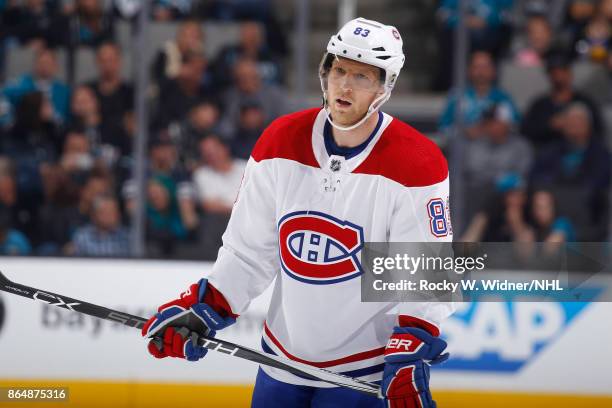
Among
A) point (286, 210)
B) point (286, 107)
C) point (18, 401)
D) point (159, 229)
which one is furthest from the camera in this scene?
point (286, 107)

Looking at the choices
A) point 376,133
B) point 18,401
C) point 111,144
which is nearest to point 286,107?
point 111,144

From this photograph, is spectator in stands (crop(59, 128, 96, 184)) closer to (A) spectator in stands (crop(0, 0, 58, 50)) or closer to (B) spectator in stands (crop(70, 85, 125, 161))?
(B) spectator in stands (crop(70, 85, 125, 161))

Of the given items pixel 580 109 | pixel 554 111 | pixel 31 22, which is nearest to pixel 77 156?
Result: pixel 31 22

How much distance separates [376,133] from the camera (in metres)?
2.40

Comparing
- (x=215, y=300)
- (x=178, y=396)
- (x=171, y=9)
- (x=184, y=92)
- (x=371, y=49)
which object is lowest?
(x=178, y=396)

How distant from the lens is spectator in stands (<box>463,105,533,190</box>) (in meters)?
4.97

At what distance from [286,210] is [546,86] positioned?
125 inches

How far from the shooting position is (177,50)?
5355mm

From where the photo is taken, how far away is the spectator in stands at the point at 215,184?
4773mm

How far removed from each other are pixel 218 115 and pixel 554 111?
167 centimetres

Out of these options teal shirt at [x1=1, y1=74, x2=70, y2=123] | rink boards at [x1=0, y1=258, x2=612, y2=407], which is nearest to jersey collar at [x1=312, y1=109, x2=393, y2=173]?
rink boards at [x1=0, y1=258, x2=612, y2=407]

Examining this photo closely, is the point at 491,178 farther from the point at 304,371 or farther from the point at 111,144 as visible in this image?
the point at 304,371

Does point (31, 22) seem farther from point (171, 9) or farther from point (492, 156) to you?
point (492, 156)

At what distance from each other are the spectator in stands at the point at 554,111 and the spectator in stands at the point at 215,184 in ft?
4.74
